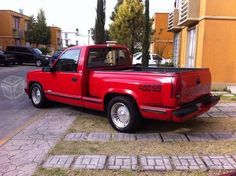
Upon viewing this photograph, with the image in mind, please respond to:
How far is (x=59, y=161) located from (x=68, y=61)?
362 cm

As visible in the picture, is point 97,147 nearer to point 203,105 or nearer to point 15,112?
point 203,105

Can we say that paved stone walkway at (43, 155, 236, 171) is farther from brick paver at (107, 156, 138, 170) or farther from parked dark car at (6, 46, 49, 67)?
parked dark car at (6, 46, 49, 67)

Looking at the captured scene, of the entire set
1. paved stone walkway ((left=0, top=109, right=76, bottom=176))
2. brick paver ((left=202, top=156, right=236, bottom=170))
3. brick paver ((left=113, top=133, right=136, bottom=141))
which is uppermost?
brick paver ((left=202, top=156, right=236, bottom=170))

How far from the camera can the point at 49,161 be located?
5.36 meters

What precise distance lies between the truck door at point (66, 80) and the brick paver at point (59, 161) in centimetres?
261

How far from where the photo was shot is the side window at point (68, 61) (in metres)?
8.23

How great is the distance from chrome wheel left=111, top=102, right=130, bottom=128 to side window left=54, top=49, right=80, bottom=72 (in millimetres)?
1606

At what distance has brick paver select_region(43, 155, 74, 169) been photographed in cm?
516

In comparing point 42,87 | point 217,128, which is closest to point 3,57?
point 42,87

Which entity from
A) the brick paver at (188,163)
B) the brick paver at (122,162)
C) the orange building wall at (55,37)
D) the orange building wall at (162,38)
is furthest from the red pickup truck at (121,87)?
the orange building wall at (55,37)

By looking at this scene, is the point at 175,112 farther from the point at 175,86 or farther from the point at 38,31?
the point at 38,31

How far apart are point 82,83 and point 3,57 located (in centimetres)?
2186

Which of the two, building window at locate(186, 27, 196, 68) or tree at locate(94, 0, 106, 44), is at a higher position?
tree at locate(94, 0, 106, 44)

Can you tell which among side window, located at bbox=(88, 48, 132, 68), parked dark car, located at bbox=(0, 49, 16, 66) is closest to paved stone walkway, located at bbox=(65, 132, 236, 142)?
side window, located at bbox=(88, 48, 132, 68)
